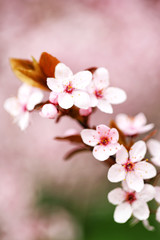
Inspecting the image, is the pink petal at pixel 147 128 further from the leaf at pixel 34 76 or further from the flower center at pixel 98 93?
the leaf at pixel 34 76

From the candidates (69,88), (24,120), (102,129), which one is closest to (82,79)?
(69,88)

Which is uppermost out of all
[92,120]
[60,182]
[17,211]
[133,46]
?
[133,46]

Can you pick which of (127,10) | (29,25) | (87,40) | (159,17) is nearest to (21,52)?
(29,25)

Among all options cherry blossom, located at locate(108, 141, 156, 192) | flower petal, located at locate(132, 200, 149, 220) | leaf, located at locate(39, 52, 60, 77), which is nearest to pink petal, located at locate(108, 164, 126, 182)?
cherry blossom, located at locate(108, 141, 156, 192)

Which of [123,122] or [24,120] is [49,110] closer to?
[24,120]

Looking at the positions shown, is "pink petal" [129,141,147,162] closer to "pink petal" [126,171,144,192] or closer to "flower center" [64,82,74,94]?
"pink petal" [126,171,144,192]

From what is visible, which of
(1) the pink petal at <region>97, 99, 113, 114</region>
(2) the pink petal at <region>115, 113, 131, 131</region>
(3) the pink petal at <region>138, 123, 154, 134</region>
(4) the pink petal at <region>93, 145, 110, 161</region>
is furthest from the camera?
(2) the pink petal at <region>115, 113, 131, 131</region>

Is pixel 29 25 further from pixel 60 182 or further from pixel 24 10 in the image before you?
pixel 60 182
